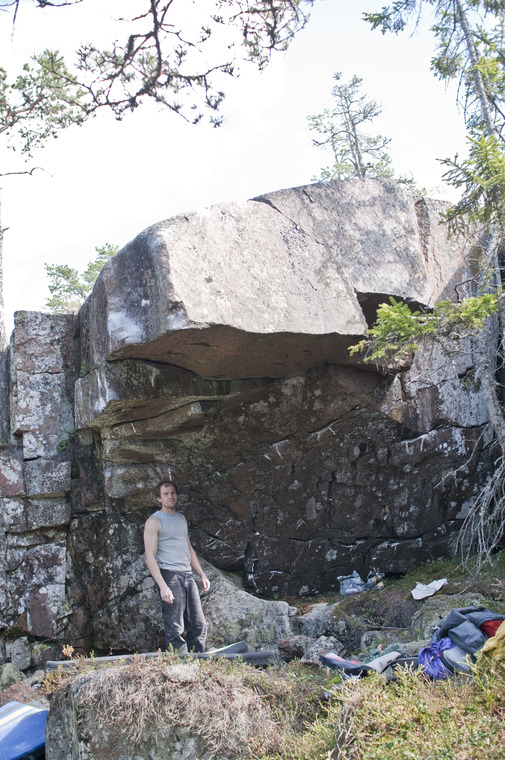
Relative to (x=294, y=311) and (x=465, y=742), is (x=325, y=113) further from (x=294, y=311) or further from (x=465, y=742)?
(x=465, y=742)

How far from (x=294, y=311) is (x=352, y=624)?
2.96 metres

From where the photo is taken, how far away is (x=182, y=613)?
541cm

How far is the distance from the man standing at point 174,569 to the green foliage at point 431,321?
7.34ft

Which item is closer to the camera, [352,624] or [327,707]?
[327,707]

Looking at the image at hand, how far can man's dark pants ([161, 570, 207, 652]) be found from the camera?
17.4 feet

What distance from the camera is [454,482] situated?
7.21 meters

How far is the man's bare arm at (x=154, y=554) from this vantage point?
525 cm

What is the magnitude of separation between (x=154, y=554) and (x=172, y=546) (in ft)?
0.59

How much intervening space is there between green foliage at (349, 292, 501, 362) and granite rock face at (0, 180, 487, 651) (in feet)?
2.42

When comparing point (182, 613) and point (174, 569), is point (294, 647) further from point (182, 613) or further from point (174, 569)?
point (174, 569)

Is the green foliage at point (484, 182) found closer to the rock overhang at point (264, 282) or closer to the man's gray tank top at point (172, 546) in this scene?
the rock overhang at point (264, 282)

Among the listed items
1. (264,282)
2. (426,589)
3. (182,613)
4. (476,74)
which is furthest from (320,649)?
(476,74)

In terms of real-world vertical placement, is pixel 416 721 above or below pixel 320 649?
above

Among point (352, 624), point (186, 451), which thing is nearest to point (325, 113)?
point (186, 451)
